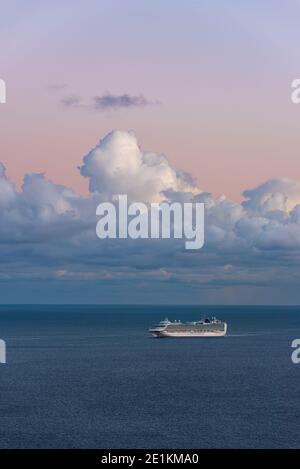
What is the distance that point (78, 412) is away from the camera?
460 ft

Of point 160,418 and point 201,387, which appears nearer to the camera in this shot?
point 160,418

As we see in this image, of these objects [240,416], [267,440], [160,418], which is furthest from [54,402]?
[267,440]

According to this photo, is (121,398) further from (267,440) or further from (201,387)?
(267,440)

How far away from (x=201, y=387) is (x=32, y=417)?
5316cm

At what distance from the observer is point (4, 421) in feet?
431

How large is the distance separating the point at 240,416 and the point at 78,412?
30279 millimetres
